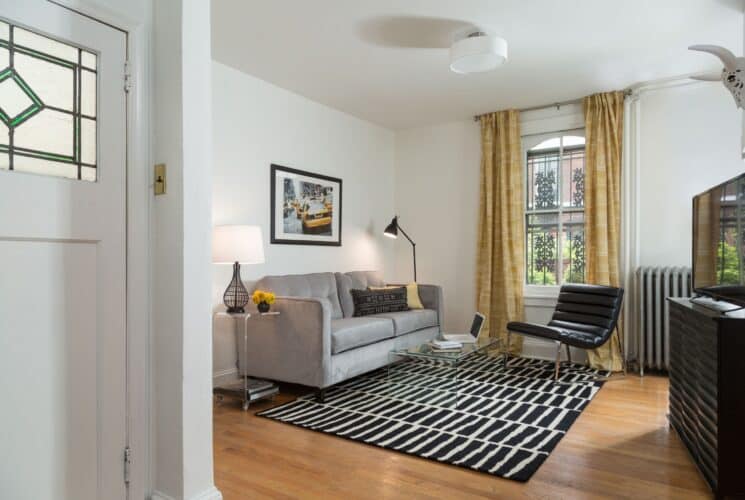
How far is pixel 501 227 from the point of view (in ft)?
17.3

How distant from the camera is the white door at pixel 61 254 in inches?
59.5

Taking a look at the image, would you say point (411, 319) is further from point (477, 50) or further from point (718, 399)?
point (718, 399)

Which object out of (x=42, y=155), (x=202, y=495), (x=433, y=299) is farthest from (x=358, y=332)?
(x=42, y=155)

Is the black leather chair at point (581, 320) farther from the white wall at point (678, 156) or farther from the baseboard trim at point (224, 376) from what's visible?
the baseboard trim at point (224, 376)

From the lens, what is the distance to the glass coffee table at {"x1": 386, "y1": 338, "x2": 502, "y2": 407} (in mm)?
3521

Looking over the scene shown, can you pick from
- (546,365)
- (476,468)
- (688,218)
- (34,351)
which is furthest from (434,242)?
(34,351)

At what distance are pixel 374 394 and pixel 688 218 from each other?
3136mm

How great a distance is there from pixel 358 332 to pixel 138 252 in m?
2.18

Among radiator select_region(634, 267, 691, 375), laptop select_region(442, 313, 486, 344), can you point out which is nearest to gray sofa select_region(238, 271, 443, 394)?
laptop select_region(442, 313, 486, 344)

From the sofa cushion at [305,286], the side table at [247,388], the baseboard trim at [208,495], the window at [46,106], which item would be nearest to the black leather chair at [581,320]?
the sofa cushion at [305,286]

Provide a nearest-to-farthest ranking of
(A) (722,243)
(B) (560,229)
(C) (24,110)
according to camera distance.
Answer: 1. (C) (24,110)
2. (A) (722,243)
3. (B) (560,229)

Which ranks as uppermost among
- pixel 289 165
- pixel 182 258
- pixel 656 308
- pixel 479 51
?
pixel 479 51

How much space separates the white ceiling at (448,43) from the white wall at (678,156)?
1.09 ft

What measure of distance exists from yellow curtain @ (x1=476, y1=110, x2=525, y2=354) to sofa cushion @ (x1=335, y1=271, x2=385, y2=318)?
3.75ft
